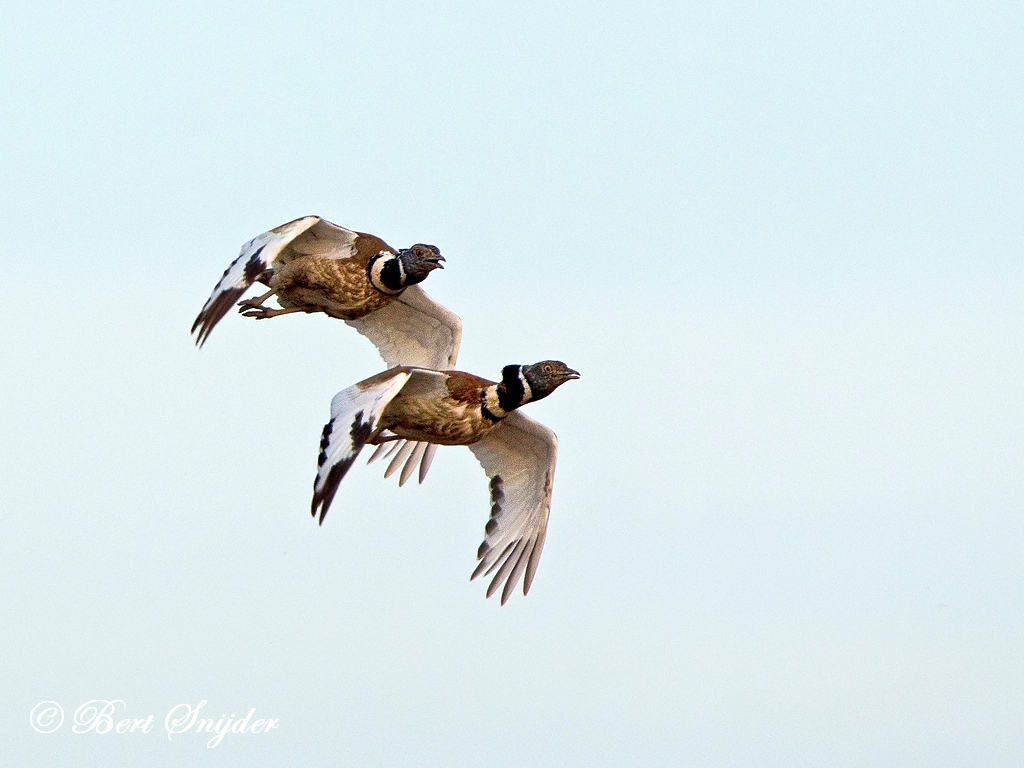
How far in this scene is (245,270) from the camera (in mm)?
21938

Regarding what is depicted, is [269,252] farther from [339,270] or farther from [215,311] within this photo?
[339,270]

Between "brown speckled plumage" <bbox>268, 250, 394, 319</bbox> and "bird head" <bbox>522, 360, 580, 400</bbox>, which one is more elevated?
"brown speckled plumage" <bbox>268, 250, 394, 319</bbox>

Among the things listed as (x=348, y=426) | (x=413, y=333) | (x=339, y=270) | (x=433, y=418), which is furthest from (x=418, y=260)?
(x=348, y=426)

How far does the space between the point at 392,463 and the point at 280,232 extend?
189 inches

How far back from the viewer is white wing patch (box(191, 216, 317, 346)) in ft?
71.3

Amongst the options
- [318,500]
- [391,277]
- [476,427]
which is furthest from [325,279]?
[318,500]

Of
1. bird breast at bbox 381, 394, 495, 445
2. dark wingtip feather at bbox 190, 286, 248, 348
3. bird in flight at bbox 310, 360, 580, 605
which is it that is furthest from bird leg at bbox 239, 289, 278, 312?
bird breast at bbox 381, 394, 495, 445

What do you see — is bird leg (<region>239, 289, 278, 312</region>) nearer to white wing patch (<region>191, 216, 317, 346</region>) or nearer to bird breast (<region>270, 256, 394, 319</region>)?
bird breast (<region>270, 256, 394, 319</region>)

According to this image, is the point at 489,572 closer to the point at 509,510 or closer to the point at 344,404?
the point at 509,510

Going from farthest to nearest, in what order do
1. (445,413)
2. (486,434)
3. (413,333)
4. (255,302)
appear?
(413,333) < (255,302) < (486,434) < (445,413)

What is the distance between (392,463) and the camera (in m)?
26.4

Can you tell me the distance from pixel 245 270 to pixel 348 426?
2.64 m

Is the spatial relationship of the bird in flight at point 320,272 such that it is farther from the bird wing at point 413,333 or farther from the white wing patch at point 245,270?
the bird wing at point 413,333

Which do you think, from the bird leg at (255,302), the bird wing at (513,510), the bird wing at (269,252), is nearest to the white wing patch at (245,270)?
the bird wing at (269,252)
